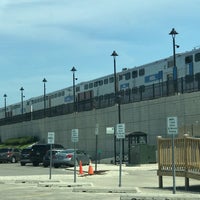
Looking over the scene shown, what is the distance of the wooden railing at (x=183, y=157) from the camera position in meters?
17.7

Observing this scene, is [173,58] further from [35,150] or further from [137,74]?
[35,150]

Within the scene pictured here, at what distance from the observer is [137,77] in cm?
4831

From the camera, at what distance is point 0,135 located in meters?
88.4

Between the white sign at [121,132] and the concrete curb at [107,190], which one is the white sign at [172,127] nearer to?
the concrete curb at [107,190]

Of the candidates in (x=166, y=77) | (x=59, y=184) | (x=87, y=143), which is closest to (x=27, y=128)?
(x=87, y=143)

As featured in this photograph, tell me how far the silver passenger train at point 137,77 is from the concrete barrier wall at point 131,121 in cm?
257

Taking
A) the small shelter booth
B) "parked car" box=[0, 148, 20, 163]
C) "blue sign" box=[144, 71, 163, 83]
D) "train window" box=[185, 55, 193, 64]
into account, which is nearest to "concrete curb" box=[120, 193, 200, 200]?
the small shelter booth

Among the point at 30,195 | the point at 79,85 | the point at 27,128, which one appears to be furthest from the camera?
the point at 27,128

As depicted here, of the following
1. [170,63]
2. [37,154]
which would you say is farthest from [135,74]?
[37,154]

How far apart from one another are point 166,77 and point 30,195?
27.9 metres

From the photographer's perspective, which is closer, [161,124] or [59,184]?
[59,184]

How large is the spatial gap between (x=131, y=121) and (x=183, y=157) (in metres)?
27.4

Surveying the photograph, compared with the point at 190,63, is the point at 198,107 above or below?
below

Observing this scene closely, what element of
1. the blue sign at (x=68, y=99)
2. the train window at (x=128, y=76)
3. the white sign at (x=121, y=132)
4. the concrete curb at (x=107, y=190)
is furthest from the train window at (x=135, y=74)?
the concrete curb at (x=107, y=190)
